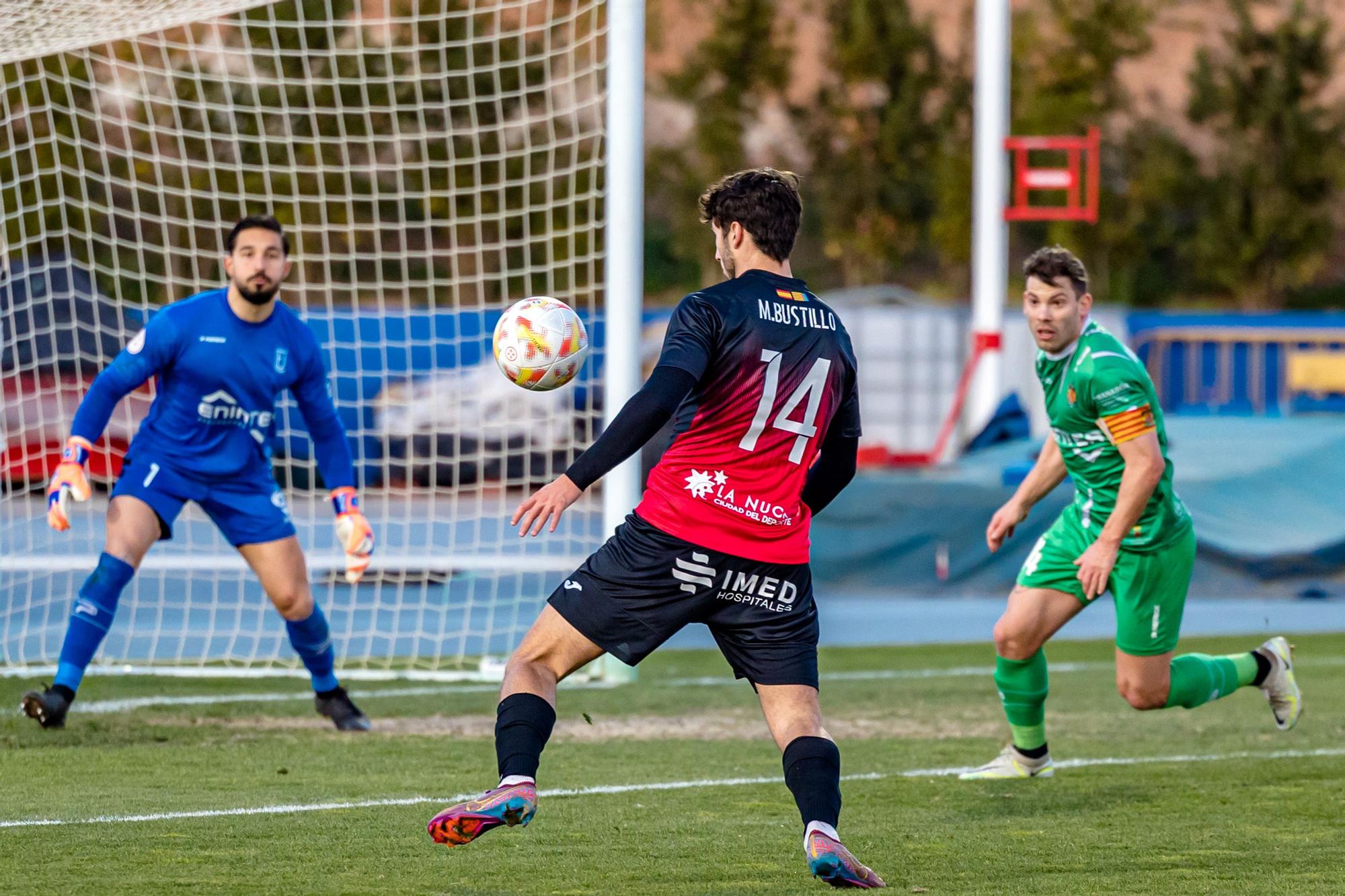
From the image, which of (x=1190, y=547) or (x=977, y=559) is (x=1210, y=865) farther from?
(x=977, y=559)

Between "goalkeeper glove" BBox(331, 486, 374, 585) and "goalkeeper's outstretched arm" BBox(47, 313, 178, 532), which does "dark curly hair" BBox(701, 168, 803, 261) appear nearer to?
"goalkeeper glove" BBox(331, 486, 374, 585)

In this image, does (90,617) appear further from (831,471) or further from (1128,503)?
(1128,503)

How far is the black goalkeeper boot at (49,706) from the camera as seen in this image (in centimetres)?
703

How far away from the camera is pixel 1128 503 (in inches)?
235

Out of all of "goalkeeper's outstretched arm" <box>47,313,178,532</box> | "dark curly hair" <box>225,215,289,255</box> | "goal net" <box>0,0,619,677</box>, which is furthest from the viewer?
"goal net" <box>0,0,619,677</box>

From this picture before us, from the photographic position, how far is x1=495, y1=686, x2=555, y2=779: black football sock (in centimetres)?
438

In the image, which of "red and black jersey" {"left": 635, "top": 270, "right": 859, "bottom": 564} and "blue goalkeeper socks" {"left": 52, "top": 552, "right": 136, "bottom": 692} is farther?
"blue goalkeeper socks" {"left": 52, "top": 552, "right": 136, "bottom": 692}

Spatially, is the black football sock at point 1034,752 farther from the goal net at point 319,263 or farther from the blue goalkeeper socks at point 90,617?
the blue goalkeeper socks at point 90,617

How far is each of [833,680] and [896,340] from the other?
46.1 feet

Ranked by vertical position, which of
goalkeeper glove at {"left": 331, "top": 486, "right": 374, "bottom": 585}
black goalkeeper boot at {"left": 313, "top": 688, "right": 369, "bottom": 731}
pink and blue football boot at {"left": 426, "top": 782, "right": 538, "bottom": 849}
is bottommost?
black goalkeeper boot at {"left": 313, "top": 688, "right": 369, "bottom": 731}

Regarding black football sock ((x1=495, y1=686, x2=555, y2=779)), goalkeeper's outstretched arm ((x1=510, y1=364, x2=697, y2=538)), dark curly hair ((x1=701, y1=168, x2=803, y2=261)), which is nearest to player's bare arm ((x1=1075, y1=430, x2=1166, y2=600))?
dark curly hair ((x1=701, y1=168, x2=803, y2=261))

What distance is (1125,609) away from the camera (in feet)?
20.7

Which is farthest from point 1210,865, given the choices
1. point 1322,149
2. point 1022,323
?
point 1322,149

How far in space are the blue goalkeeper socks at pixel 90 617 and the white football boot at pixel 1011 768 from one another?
11.9 feet
